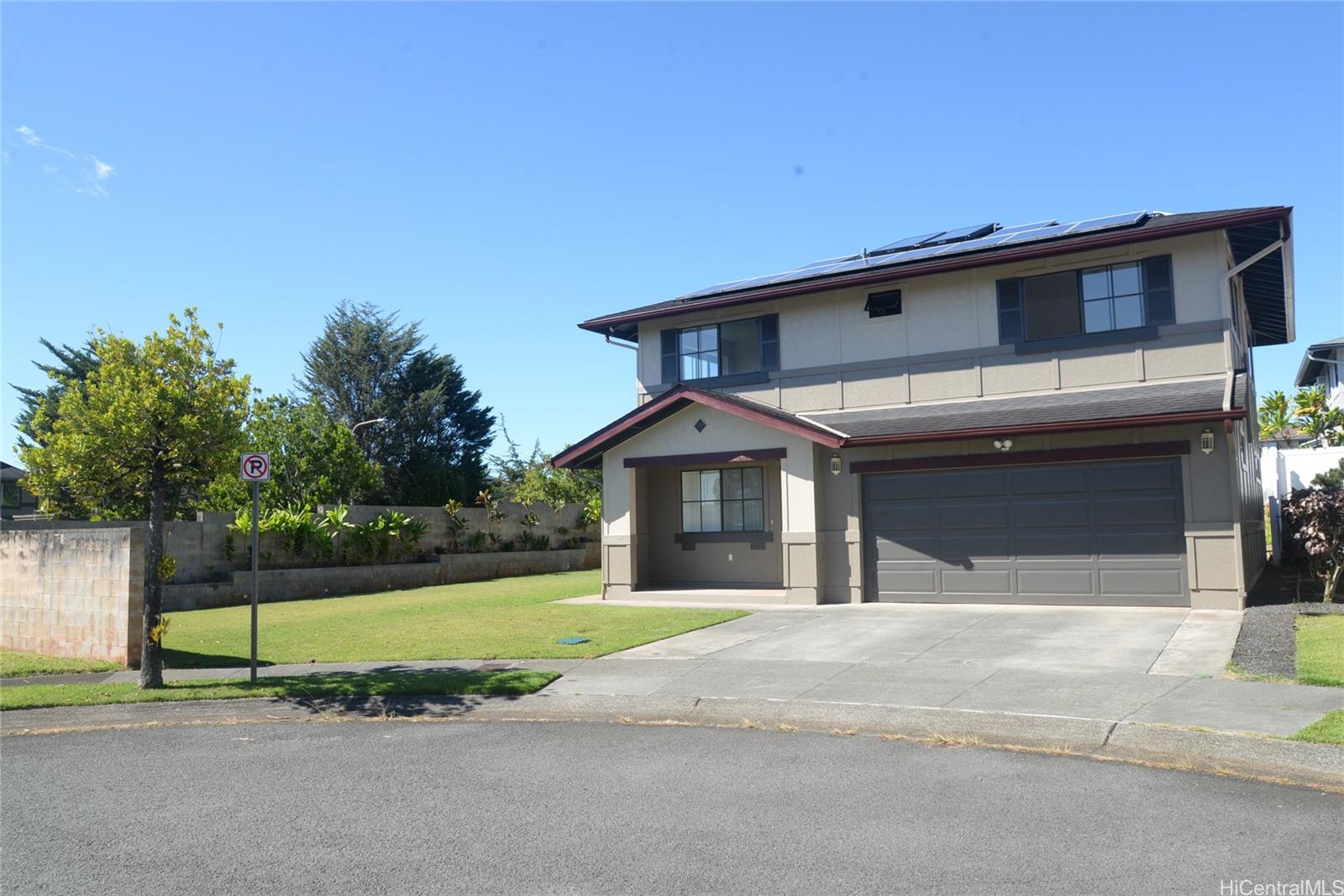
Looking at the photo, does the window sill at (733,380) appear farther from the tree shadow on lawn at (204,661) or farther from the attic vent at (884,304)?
the tree shadow on lawn at (204,661)

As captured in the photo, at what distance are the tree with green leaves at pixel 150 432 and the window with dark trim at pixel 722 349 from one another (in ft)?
35.7

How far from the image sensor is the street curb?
687cm

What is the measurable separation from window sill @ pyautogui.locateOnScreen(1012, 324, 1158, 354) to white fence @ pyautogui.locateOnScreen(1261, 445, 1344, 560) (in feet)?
35.5

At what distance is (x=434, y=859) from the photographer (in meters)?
5.27

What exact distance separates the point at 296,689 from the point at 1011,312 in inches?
517

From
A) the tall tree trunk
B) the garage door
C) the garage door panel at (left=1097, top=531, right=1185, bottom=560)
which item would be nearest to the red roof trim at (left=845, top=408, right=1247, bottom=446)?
the garage door

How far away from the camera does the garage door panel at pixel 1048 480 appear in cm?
1602

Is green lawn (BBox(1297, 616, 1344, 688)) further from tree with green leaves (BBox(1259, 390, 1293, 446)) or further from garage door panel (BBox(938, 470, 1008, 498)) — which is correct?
tree with green leaves (BBox(1259, 390, 1293, 446))

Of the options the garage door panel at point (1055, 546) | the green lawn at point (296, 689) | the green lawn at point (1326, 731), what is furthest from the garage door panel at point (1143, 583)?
the green lawn at point (296, 689)

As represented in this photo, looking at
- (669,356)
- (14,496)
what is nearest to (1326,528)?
(669,356)

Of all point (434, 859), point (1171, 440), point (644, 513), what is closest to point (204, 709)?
point (434, 859)

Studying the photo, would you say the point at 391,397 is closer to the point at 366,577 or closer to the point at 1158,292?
the point at 366,577

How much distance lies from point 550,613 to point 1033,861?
1251cm

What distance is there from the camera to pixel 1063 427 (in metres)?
15.3
